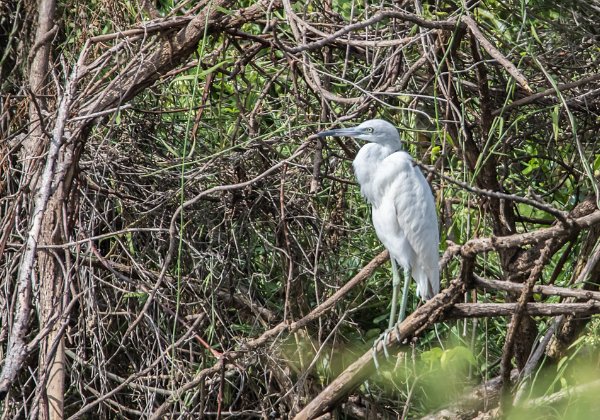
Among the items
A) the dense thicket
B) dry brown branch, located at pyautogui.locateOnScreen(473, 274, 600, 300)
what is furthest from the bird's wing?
dry brown branch, located at pyautogui.locateOnScreen(473, 274, 600, 300)

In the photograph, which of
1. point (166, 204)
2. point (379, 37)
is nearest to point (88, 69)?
point (166, 204)

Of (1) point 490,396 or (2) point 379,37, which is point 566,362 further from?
(2) point 379,37

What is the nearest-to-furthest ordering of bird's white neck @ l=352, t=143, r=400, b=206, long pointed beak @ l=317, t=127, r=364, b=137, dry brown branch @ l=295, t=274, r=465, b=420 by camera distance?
dry brown branch @ l=295, t=274, r=465, b=420
long pointed beak @ l=317, t=127, r=364, b=137
bird's white neck @ l=352, t=143, r=400, b=206

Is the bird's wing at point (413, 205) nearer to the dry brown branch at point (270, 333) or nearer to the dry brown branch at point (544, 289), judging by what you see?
the dry brown branch at point (270, 333)

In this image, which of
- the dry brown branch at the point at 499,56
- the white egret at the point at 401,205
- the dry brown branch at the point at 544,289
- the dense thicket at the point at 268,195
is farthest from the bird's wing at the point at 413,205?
the dry brown branch at the point at 544,289

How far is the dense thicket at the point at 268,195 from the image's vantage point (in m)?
2.91

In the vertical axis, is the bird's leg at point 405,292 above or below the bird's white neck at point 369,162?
below

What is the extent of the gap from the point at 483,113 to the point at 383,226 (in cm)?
52

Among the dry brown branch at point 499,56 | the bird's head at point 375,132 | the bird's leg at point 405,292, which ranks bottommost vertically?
the bird's leg at point 405,292

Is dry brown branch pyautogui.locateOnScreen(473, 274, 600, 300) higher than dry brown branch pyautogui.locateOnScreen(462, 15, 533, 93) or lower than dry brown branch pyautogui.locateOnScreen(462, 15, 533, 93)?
lower

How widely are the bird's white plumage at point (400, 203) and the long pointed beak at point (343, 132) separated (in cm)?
7

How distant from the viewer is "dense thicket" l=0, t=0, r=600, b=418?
115 inches

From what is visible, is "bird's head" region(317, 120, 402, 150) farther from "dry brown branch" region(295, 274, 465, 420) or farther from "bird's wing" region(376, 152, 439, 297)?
"dry brown branch" region(295, 274, 465, 420)

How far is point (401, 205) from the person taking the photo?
3203mm
